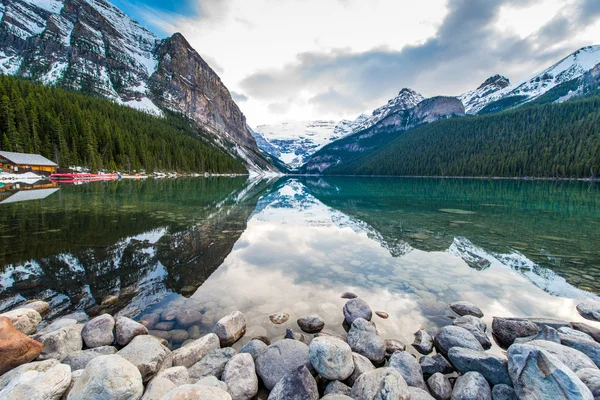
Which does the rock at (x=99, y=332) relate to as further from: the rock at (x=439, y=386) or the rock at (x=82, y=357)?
the rock at (x=439, y=386)

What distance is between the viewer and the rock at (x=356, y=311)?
6.55 m

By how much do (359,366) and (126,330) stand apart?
481cm

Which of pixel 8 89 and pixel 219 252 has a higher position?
pixel 8 89

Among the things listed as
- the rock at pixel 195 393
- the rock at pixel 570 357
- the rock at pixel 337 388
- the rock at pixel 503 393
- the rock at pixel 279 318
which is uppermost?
the rock at pixel 195 393

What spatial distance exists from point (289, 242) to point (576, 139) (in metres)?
137

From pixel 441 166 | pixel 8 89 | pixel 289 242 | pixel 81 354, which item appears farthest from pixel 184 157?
pixel 441 166

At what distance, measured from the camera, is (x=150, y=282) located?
844 cm

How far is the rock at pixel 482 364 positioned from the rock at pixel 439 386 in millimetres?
544

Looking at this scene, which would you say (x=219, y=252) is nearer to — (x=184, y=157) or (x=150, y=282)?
(x=150, y=282)

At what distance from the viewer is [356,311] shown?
6.66 metres

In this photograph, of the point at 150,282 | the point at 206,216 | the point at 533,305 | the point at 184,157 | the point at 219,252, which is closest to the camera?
the point at 533,305

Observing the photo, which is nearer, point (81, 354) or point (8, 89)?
point (81, 354)

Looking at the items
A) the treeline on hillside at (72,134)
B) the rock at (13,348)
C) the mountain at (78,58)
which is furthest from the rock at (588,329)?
the mountain at (78,58)

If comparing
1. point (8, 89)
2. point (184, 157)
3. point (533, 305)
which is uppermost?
point (8, 89)
